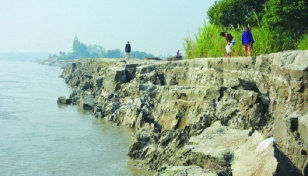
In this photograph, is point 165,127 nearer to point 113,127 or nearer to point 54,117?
point 113,127

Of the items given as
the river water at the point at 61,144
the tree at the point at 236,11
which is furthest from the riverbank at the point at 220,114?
the tree at the point at 236,11

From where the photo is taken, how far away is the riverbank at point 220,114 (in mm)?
7453

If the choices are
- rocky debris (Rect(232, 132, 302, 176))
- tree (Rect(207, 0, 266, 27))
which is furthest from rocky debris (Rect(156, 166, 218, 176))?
tree (Rect(207, 0, 266, 27))

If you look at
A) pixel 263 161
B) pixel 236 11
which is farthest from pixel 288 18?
pixel 263 161

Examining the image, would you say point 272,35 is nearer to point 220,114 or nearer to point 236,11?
point 220,114

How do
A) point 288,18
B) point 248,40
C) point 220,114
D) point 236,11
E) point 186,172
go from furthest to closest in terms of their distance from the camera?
point 236,11
point 288,18
point 248,40
point 220,114
point 186,172

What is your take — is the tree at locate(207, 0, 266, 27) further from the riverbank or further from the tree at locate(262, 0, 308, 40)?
the tree at locate(262, 0, 308, 40)

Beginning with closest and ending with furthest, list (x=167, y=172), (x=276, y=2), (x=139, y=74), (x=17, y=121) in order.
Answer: (x=167, y=172) < (x=276, y=2) < (x=17, y=121) < (x=139, y=74)

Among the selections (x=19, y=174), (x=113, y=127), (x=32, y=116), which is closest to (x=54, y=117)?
(x=32, y=116)

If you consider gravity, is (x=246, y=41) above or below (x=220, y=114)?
above

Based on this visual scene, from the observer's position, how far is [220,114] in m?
12.4

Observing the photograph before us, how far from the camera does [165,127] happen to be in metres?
14.5

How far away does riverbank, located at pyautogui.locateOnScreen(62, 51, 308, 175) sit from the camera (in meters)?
7.45

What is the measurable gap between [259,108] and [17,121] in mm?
11926
